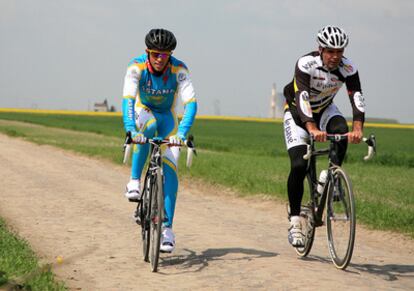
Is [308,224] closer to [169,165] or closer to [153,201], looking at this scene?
[169,165]

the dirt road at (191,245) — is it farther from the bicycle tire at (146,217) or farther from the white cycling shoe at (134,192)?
the white cycling shoe at (134,192)

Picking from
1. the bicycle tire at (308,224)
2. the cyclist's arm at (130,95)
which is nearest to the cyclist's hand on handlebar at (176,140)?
the cyclist's arm at (130,95)

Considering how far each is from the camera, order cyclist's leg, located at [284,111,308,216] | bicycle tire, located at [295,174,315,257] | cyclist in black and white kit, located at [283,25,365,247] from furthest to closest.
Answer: bicycle tire, located at [295,174,315,257]
cyclist's leg, located at [284,111,308,216]
cyclist in black and white kit, located at [283,25,365,247]

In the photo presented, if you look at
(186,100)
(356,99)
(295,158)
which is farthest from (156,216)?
(356,99)

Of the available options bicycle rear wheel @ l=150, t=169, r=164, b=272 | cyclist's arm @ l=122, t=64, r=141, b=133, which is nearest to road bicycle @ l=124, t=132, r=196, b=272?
bicycle rear wheel @ l=150, t=169, r=164, b=272

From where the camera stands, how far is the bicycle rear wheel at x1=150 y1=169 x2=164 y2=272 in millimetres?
7812

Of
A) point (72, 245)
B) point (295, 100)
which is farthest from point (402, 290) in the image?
point (72, 245)

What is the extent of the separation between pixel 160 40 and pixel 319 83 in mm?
1663

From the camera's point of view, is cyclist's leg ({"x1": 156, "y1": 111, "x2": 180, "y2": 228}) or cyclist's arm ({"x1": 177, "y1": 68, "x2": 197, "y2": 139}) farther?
cyclist's leg ({"x1": 156, "y1": 111, "x2": 180, "y2": 228})

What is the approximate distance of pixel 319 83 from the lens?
8.36 meters

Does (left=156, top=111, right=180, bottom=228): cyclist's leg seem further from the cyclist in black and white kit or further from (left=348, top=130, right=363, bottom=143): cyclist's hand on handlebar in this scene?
(left=348, top=130, right=363, bottom=143): cyclist's hand on handlebar

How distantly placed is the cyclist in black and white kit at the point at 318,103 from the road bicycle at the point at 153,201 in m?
Answer: 1.16

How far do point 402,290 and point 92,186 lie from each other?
31.9 feet

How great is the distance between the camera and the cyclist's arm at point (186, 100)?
8.19 metres
